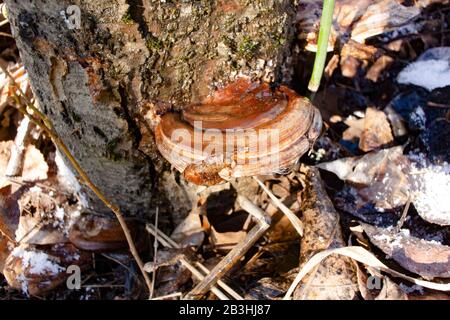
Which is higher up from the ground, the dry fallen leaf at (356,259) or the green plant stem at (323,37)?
A: the green plant stem at (323,37)

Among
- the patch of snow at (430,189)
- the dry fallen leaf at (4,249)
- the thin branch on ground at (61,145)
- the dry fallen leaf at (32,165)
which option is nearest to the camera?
the thin branch on ground at (61,145)

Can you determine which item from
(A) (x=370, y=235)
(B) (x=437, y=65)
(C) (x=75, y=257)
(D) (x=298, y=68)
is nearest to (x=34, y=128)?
(C) (x=75, y=257)

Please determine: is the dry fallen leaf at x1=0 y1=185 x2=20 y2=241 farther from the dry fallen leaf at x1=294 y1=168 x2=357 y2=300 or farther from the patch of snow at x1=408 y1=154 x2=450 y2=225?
the patch of snow at x1=408 y1=154 x2=450 y2=225

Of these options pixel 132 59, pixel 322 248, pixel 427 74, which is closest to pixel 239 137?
pixel 132 59

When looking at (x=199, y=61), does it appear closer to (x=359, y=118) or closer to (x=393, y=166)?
(x=393, y=166)

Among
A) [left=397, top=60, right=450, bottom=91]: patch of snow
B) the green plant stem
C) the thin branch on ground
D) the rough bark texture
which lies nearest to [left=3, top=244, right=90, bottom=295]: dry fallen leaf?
the thin branch on ground

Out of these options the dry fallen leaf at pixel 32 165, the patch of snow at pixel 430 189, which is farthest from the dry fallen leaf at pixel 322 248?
the dry fallen leaf at pixel 32 165

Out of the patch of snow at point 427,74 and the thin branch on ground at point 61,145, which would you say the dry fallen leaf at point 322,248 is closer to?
the thin branch on ground at point 61,145
